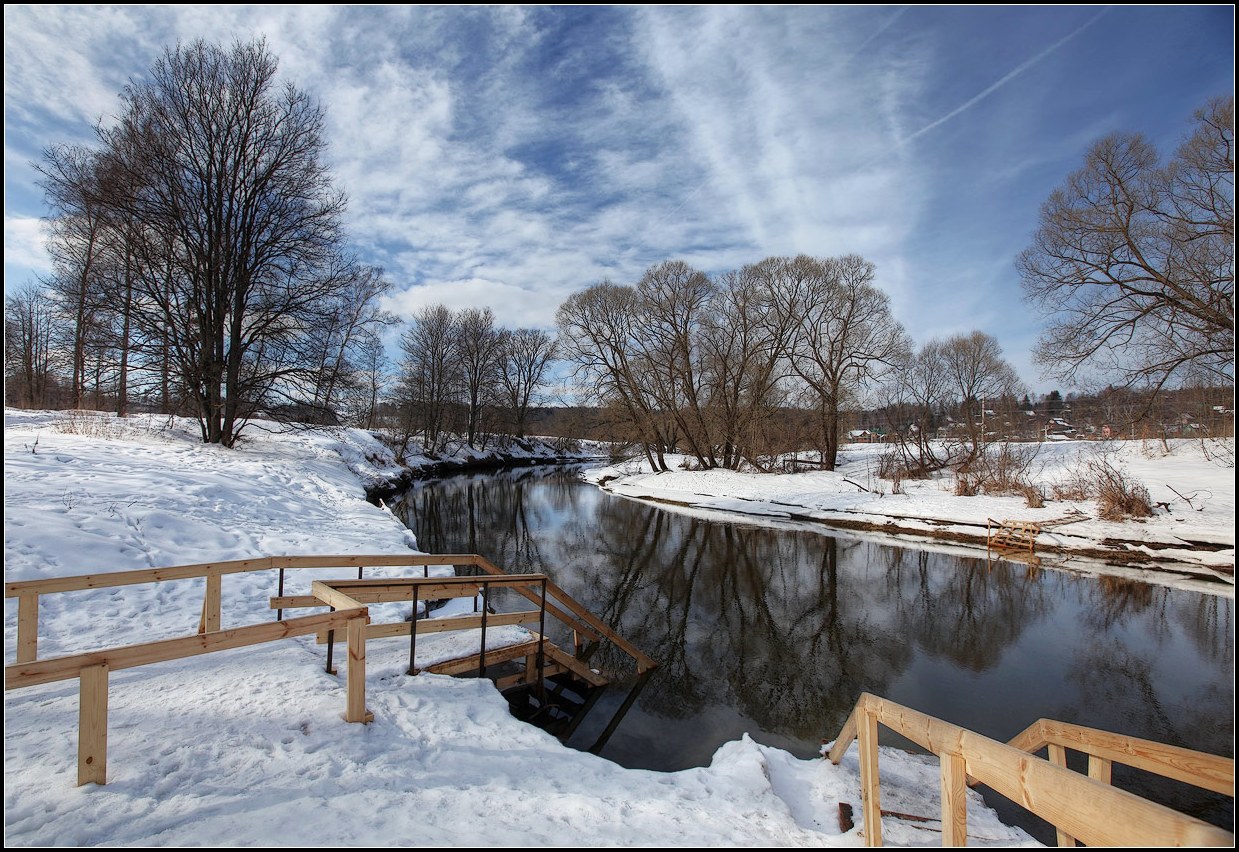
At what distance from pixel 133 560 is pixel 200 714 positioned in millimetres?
4778

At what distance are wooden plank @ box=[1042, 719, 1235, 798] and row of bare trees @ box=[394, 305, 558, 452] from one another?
37.8 m

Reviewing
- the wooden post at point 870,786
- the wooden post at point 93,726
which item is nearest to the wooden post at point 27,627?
the wooden post at point 93,726

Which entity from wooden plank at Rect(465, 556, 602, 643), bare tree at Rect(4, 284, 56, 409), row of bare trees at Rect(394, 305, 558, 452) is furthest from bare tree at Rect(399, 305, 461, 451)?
wooden plank at Rect(465, 556, 602, 643)

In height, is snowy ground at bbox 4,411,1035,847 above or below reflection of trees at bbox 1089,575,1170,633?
above

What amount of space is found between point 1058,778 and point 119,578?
6908 millimetres

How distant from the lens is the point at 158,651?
10.5 ft

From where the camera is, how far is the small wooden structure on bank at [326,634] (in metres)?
2.94

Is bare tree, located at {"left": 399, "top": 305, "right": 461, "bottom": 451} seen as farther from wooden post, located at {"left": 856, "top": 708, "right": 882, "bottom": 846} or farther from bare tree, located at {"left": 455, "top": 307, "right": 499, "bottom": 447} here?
wooden post, located at {"left": 856, "top": 708, "right": 882, "bottom": 846}

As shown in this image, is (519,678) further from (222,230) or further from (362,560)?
(222,230)

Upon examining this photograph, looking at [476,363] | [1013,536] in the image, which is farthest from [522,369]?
[1013,536]

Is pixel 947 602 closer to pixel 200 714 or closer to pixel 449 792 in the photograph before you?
pixel 449 792

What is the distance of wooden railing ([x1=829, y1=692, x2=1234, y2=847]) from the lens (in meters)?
1.71

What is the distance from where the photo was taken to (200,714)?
3930 mm

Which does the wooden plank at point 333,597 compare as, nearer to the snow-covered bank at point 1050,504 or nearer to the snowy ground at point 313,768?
the snowy ground at point 313,768
